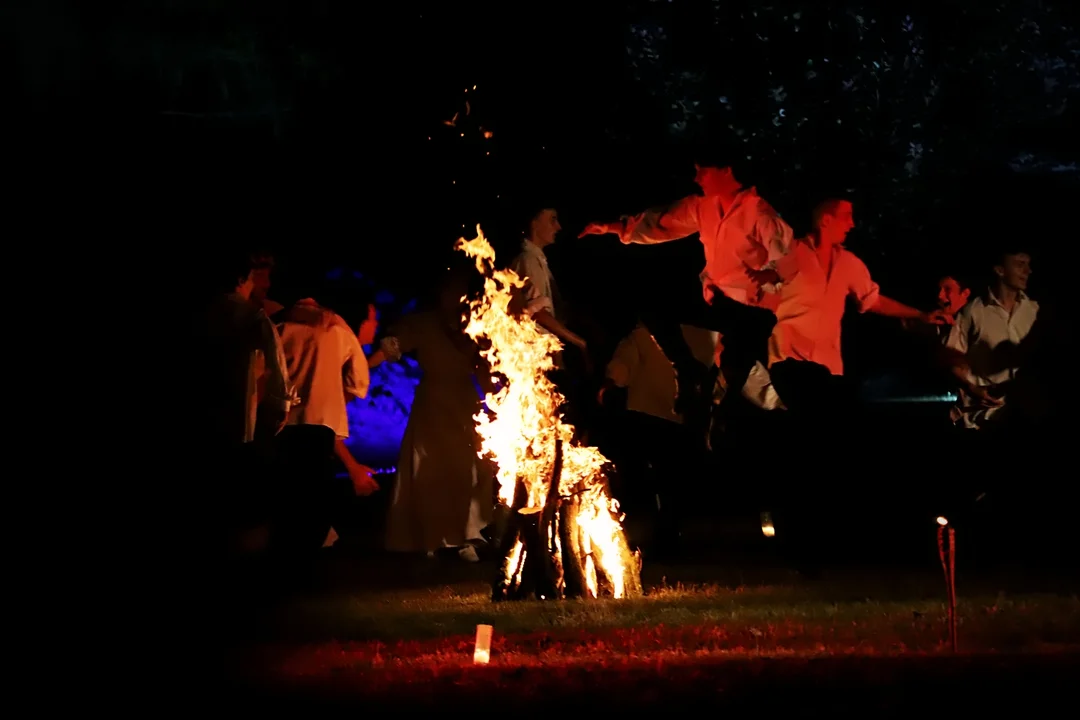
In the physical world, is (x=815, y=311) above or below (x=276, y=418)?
above

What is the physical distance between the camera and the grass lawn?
303 inches

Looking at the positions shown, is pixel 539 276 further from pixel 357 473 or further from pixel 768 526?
pixel 768 526

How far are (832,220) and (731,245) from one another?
0.75 metres

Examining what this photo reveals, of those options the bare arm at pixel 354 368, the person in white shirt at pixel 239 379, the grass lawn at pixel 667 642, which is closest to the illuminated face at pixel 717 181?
the bare arm at pixel 354 368

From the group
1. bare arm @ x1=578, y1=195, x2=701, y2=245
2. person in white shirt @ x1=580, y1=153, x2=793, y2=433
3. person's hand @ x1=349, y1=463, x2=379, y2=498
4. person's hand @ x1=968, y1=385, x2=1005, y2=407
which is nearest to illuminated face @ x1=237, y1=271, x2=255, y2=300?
person's hand @ x1=349, y1=463, x2=379, y2=498

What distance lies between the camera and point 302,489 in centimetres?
1223

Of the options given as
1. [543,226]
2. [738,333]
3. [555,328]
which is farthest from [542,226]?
[738,333]

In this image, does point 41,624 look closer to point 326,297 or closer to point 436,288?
point 436,288

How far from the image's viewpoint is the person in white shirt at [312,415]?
40.4ft

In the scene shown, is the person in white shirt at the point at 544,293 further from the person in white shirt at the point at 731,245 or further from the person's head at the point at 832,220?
the person's head at the point at 832,220

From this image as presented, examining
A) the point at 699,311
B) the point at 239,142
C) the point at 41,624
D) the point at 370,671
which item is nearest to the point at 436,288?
the point at 699,311

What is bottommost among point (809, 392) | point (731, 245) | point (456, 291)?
point (809, 392)

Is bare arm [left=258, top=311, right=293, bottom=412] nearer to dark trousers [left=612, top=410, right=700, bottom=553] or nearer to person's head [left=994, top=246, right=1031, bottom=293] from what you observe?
dark trousers [left=612, top=410, right=700, bottom=553]

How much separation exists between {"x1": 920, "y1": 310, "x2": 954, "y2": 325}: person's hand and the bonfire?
14.0 feet
